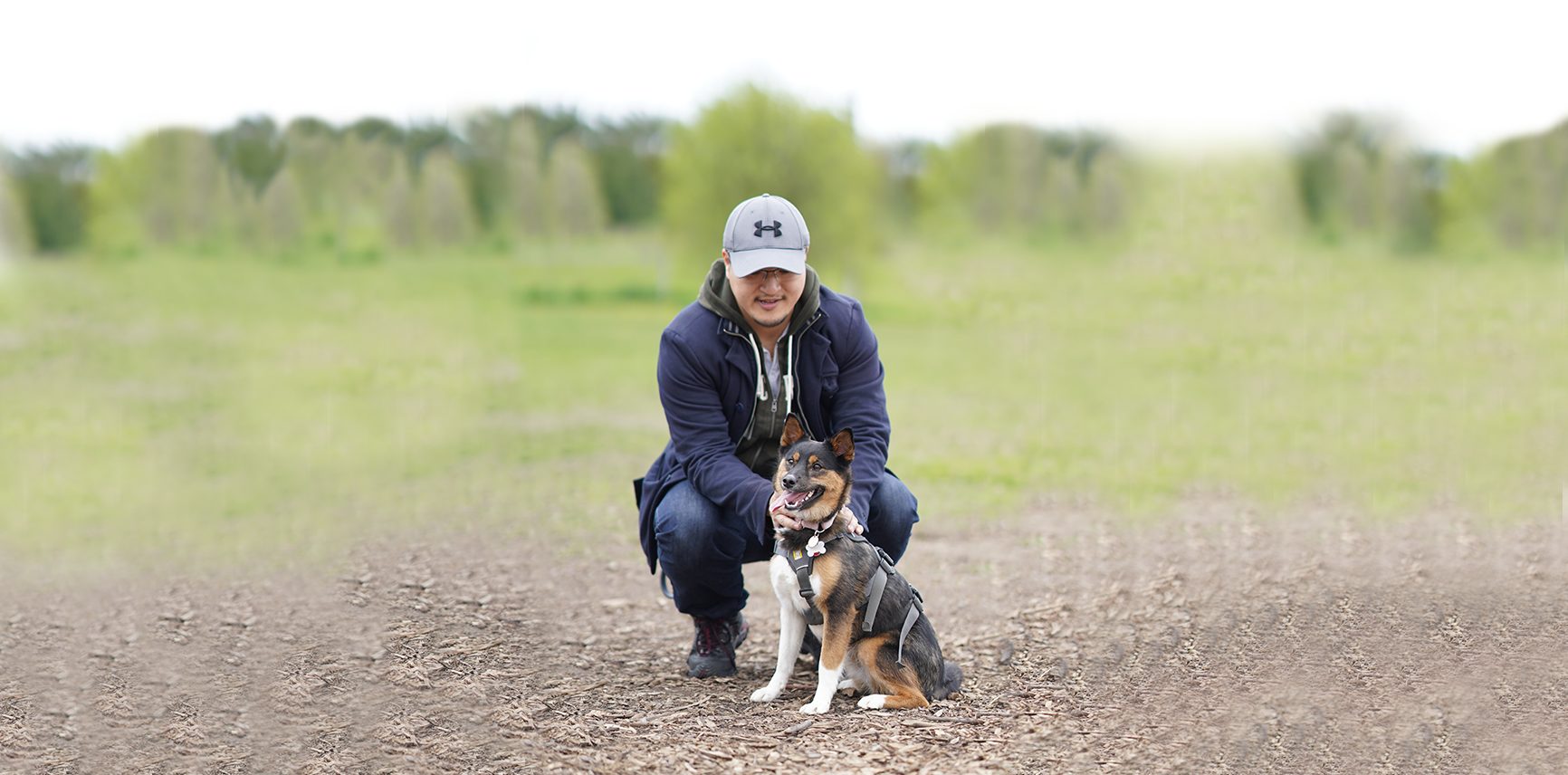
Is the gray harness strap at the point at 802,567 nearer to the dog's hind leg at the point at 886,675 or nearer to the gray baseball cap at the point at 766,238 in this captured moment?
the dog's hind leg at the point at 886,675

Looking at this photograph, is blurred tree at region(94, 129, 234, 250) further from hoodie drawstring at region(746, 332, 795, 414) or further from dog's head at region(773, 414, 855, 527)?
dog's head at region(773, 414, 855, 527)

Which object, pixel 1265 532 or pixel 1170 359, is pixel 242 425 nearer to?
pixel 1265 532

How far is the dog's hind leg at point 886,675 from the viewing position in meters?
5.00

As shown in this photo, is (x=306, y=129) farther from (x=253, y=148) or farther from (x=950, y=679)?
(x=950, y=679)

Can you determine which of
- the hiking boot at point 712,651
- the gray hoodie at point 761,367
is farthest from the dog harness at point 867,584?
the hiking boot at point 712,651

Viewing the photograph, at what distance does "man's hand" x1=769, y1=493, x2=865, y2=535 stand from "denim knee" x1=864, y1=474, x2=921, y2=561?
1.64 ft

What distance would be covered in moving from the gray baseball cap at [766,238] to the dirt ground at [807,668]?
1882 mm

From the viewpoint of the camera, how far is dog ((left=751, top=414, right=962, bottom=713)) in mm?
4818

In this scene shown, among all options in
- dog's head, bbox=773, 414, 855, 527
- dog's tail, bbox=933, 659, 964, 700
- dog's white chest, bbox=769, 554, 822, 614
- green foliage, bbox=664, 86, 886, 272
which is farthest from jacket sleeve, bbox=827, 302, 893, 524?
green foliage, bbox=664, 86, 886, 272

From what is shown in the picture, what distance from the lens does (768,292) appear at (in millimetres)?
5246

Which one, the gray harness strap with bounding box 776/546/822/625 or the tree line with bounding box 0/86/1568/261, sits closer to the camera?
the gray harness strap with bounding box 776/546/822/625

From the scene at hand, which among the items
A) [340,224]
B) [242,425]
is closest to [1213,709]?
[242,425]

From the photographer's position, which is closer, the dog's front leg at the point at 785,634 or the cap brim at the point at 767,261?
the dog's front leg at the point at 785,634

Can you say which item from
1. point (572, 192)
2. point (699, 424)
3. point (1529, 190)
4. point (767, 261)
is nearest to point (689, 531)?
point (699, 424)
